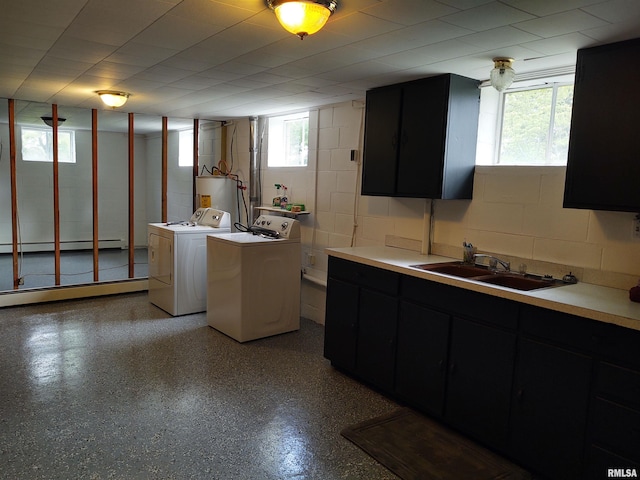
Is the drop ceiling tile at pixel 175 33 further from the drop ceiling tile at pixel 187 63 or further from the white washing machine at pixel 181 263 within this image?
the white washing machine at pixel 181 263

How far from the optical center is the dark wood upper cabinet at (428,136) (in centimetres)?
312

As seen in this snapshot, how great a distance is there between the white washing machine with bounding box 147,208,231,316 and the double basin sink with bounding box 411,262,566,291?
8.97 ft

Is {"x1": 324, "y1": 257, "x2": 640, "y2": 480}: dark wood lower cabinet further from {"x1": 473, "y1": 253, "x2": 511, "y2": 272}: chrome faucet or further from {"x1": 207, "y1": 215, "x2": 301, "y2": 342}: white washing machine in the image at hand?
{"x1": 207, "y1": 215, "x2": 301, "y2": 342}: white washing machine

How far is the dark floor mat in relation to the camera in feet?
7.71

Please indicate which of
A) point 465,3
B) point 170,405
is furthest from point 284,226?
point 465,3

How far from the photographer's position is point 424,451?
8.34 ft

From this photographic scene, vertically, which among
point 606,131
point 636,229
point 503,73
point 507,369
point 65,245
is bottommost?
point 65,245

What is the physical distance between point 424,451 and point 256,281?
7.02ft

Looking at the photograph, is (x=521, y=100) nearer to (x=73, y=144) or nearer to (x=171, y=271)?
(x=171, y=271)

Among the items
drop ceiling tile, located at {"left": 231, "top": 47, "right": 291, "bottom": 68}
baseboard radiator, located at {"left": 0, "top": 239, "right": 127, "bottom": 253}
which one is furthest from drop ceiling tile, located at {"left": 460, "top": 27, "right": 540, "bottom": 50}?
baseboard radiator, located at {"left": 0, "top": 239, "right": 127, "bottom": 253}

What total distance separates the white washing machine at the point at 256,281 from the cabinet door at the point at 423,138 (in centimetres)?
137

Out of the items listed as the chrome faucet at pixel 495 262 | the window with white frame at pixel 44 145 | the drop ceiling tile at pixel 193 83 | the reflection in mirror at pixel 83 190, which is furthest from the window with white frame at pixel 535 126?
the window with white frame at pixel 44 145

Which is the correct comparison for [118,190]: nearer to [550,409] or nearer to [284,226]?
[284,226]

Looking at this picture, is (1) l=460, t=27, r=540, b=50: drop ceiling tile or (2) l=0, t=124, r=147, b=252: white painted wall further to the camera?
(2) l=0, t=124, r=147, b=252: white painted wall
